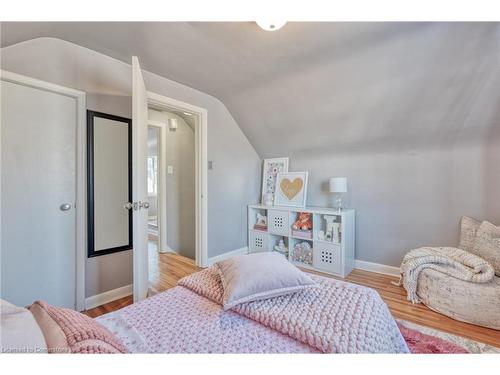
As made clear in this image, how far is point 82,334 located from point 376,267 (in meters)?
2.92

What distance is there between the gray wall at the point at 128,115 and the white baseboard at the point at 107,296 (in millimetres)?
37

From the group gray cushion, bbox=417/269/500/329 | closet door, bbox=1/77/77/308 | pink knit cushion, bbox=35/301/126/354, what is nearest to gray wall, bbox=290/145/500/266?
gray cushion, bbox=417/269/500/329

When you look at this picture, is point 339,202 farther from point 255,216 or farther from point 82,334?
point 82,334

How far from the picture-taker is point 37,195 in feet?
5.62

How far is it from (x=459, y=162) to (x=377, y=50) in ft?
4.67

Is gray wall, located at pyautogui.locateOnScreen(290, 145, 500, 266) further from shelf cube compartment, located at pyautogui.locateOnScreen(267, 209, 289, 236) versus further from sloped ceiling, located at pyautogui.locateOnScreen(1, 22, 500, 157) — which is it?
shelf cube compartment, located at pyautogui.locateOnScreen(267, 209, 289, 236)

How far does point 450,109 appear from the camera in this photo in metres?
2.09

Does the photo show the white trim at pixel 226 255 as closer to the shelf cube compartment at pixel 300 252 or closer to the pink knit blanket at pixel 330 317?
the shelf cube compartment at pixel 300 252

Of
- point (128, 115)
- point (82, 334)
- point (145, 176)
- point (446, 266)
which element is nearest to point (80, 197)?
point (145, 176)

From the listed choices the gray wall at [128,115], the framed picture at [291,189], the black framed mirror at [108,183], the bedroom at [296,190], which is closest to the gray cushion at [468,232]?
the bedroom at [296,190]

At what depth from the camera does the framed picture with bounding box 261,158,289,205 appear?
3414 millimetres

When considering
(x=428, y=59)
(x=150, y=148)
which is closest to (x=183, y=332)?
(x=428, y=59)

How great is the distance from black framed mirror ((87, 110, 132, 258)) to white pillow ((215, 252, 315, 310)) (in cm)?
141

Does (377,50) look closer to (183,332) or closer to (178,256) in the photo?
(183,332)
